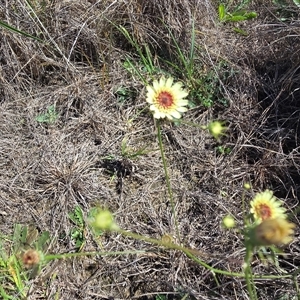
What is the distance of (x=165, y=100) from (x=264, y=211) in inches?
15.6

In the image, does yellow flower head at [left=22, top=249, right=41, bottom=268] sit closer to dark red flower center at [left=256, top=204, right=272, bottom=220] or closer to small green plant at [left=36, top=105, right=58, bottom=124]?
dark red flower center at [left=256, top=204, right=272, bottom=220]

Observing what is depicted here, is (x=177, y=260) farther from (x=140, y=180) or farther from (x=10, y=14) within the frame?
(x=10, y=14)

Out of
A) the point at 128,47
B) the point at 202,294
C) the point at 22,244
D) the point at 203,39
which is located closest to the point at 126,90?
the point at 128,47

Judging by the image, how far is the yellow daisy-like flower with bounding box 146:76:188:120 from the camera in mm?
1158

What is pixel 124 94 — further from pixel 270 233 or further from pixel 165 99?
pixel 270 233

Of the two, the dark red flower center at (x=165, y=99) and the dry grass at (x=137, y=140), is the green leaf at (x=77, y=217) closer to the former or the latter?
the dry grass at (x=137, y=140)

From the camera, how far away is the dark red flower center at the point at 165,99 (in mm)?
1203

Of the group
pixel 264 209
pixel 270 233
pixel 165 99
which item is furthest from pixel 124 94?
pixel 270 233

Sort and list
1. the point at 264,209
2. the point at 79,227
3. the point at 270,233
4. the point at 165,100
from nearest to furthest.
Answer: the point at 270,233 < the point at 264,209 < the point at 165,100 < the point at 79,227

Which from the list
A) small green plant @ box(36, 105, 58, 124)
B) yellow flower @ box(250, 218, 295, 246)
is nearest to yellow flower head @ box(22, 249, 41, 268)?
yellow flower @ box(250, 218, 295, 246)

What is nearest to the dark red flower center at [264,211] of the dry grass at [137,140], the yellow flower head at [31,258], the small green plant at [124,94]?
the dry grass at [137,140]

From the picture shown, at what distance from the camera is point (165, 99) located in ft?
4.02

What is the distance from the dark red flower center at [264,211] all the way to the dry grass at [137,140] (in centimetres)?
29

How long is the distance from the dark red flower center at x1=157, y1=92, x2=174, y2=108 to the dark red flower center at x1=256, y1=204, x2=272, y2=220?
0.36m
